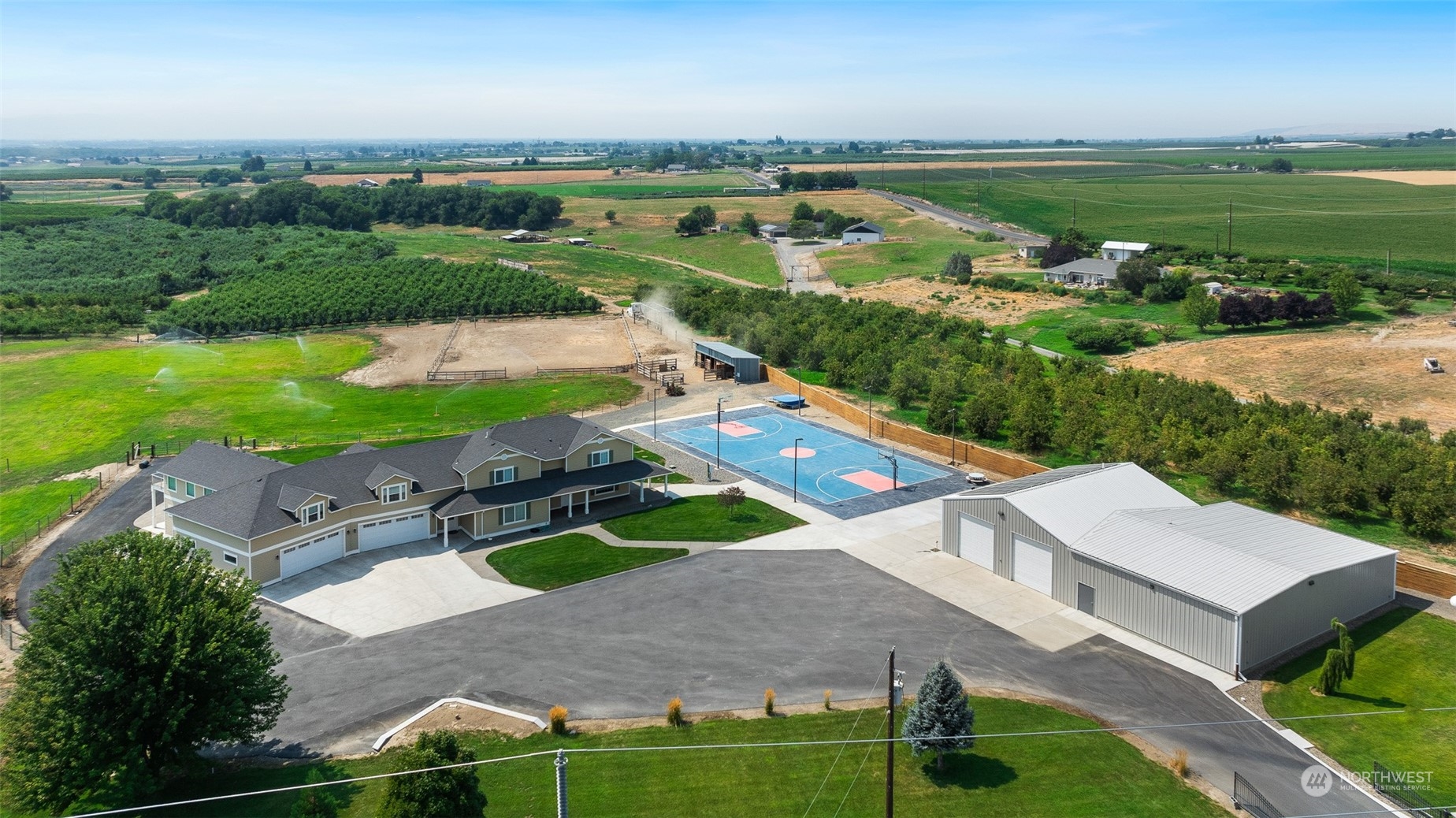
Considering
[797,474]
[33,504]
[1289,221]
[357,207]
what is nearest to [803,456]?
[797,474]

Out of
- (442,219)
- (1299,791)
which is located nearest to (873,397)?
(1299,791)

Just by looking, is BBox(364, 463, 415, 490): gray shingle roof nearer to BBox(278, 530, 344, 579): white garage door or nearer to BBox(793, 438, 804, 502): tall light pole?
BBox(278, 530, 344, 579): white garage door

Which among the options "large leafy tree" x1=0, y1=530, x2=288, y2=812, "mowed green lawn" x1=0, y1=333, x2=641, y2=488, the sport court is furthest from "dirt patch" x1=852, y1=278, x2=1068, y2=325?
"large leafy tree" x1=0, y1=530, x2=288, y2=812

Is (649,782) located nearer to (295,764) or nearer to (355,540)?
(295,764)

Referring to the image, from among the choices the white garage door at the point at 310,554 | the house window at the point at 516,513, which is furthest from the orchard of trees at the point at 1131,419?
the white garage door at the point at 310,554

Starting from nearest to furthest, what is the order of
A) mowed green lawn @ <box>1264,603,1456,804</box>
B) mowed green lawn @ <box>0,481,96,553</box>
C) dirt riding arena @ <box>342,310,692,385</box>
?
mowed green lawn @ <box>1264,603,1456,804</box>, mowed green lawn @ <box>0,481,96,553</box>, dirt riding arena @ <box>342,310,692,385</box>

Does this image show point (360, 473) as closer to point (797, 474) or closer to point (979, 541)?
point (797, 474)
